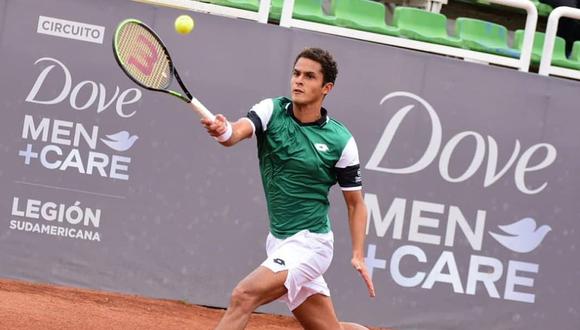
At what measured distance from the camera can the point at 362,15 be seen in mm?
9320

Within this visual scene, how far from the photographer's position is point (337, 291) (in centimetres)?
895

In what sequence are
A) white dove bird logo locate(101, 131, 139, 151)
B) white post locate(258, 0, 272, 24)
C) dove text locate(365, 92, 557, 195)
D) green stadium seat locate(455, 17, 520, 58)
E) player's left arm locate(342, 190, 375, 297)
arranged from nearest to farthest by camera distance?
player's left arm locate(342, 190, 375, 297)
white dove bird logo locate(101, 131, 139, 151)
white post locate(258, 0, 272, 24)
dove text locate(365, 92, 557, 195)
green stadium seat locate(455, 17, 520, 58)

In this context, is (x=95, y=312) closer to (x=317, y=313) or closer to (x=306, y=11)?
(x=317, y=313)

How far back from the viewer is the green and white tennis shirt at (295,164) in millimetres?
5504

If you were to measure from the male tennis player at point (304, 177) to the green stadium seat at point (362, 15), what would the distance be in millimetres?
3593

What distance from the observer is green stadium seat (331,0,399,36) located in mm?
9156

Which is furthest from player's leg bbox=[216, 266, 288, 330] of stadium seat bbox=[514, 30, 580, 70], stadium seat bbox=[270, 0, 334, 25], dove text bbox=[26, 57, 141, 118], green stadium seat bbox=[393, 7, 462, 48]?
stadium seat bbox=[514, 30, 580, 70]

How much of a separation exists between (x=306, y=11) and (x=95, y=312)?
10.2 feet

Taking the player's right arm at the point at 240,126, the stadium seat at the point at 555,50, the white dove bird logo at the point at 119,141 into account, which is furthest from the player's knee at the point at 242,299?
the stadium seat at the point at 555,50

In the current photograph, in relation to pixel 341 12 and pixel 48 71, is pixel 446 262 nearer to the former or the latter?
pixel 341 12

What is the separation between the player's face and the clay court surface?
9.01ft

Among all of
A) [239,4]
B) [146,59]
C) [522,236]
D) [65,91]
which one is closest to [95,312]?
[65,91]

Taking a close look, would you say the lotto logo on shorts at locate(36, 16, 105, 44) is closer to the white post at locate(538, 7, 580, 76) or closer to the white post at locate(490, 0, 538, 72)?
the white post at locate(490, 0, 538, 72)

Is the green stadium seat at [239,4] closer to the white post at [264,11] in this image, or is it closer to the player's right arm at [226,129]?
the white post at [264,11]
